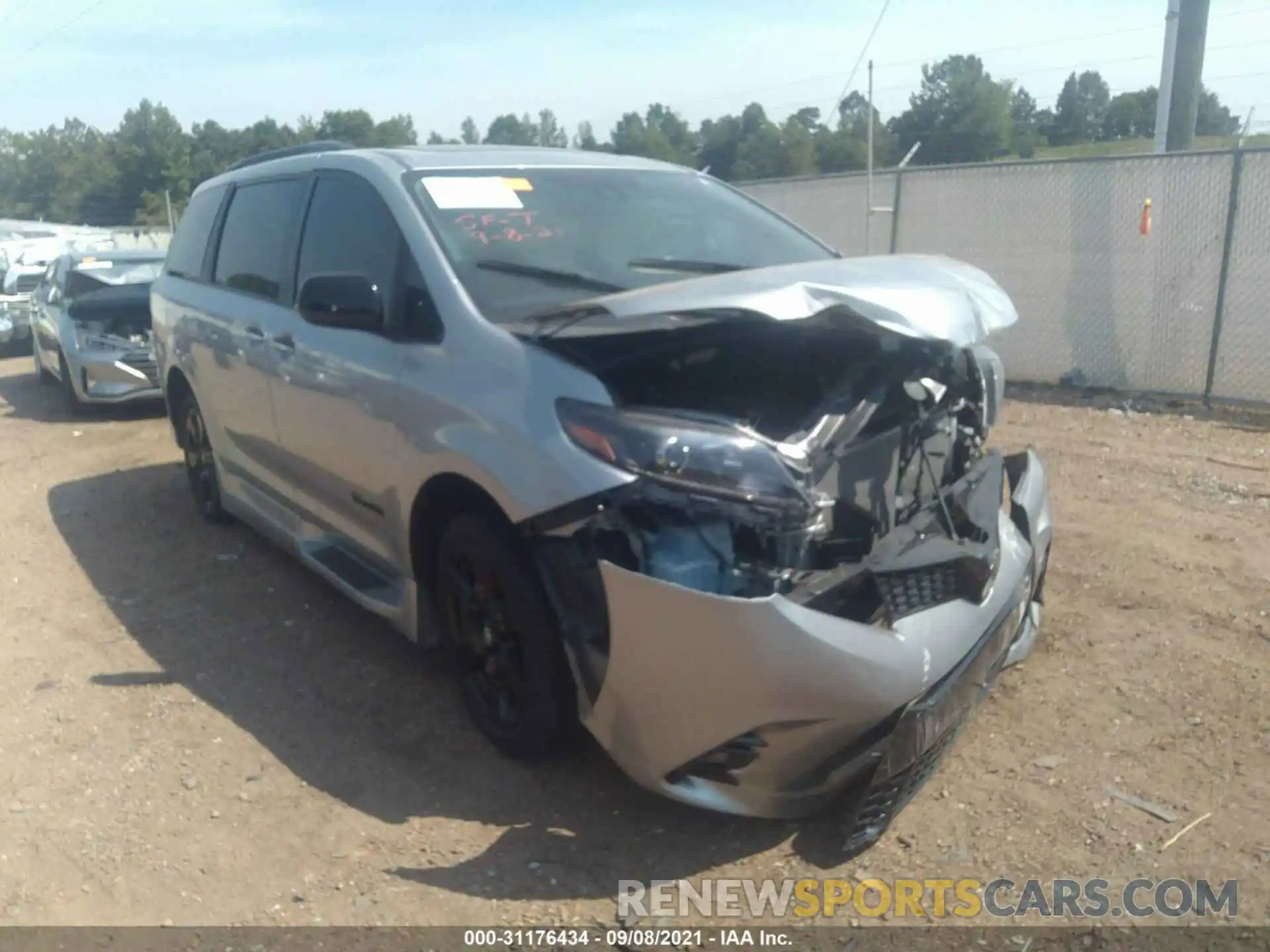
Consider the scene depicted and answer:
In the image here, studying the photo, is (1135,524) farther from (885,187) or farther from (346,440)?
(885,187)

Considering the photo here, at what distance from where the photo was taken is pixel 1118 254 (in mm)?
9812

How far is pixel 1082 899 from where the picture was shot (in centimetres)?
298

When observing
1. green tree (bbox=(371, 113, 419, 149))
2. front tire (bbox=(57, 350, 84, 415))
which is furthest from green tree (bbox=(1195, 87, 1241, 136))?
front tire (bbox=(57, 350, 84, 415))

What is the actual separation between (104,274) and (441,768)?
9812 mm

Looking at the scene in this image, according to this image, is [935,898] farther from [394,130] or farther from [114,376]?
[394,130]

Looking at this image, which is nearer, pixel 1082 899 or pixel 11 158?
pixel 1082 899

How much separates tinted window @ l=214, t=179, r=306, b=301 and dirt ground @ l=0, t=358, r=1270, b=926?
1456 mm

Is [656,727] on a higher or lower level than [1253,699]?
higher

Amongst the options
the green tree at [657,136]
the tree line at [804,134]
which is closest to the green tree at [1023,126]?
the tree line at [804,134]

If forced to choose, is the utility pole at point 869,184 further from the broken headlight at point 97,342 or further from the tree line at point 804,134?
the broken headlight at point 97,342

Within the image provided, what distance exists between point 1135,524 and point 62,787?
4868 mm

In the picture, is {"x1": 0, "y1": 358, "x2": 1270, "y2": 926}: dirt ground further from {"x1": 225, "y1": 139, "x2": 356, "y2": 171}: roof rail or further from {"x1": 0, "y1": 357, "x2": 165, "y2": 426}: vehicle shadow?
{"x1": 0, "y1": 357, "x2": 165, "y2": 426}: vehicle shadow

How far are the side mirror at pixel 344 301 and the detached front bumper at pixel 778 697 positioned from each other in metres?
1.47

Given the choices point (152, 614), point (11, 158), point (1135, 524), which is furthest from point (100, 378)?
point (11, 158)
